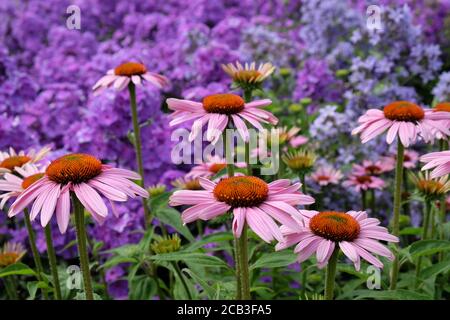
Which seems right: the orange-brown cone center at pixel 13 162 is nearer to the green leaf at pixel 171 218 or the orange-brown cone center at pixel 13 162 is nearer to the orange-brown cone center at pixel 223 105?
the green leaf at pixel 171 218

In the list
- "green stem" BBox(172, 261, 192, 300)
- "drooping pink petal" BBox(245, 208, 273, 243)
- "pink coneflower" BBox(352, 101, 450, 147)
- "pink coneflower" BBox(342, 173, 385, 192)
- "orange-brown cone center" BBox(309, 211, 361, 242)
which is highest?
"pink coneflower" BBox(352, 101, 450, 147)

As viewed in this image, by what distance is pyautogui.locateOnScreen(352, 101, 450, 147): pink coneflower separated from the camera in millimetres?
1851

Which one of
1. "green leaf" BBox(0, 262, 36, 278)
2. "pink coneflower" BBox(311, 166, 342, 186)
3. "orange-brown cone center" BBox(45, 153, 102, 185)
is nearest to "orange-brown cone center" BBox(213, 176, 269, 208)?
"orange-brown cone center" BBox(45, 153, 102, 185)

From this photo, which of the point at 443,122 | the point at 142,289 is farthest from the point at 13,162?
the point at 443,122

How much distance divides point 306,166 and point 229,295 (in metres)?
0.73

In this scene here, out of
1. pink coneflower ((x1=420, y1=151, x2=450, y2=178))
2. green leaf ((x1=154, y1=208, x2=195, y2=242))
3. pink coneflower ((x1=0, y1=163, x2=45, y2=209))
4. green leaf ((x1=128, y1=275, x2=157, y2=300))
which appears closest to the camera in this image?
pink coneflower ((x1=420, y1=151, x2=450, y2=178))

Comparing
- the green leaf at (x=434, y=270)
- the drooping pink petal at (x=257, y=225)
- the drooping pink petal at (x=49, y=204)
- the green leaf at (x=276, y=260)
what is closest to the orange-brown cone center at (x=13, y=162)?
the drooping pink petal at (x=49, y=204)

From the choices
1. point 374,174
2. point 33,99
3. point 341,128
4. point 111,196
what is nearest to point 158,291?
point 111,196

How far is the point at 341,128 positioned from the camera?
10.5ft

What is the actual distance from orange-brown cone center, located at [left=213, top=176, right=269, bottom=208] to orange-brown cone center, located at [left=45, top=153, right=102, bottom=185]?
0.32m

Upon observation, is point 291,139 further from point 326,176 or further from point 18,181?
point 18,181

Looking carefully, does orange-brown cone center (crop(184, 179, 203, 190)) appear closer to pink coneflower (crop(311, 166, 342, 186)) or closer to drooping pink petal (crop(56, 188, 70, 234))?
pink coneflower (crop(311, 166, 342, 186))

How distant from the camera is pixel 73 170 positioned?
1.53 m
